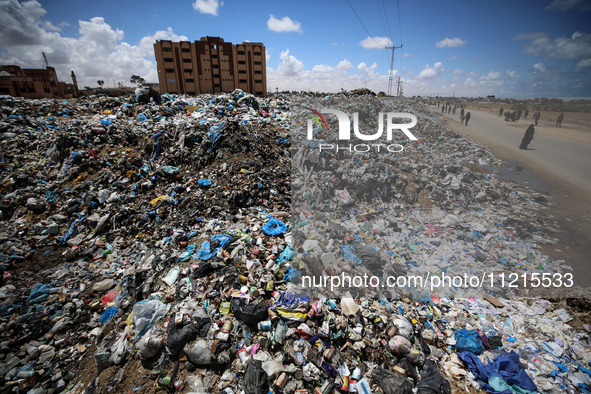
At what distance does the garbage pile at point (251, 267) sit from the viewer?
2488 mm

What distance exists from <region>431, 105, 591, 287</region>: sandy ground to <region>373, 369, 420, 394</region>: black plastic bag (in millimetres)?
3395

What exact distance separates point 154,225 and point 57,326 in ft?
7.26

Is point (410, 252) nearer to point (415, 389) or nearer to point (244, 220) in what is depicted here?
point (415, 389)

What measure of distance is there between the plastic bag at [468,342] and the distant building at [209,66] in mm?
29693

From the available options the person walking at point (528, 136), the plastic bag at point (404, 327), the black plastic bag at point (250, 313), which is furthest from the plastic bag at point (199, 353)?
the person walking at point (528, 136)

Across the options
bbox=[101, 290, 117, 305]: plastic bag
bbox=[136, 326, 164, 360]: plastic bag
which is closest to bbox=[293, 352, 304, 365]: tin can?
bbox=[136, 326, 164, 360]: plastic bag

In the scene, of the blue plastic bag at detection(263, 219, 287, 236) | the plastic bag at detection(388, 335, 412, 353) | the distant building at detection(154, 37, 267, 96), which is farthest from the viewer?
the distant building at detection(154, 37, 267, 96)

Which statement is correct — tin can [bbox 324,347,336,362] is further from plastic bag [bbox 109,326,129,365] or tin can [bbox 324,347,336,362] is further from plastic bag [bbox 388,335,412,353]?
plastic bag [bbox 109,326,129,365]

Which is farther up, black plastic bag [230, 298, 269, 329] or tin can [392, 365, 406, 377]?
black plastic bag [230, 298, 269, 329]

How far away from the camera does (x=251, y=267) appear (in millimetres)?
3396

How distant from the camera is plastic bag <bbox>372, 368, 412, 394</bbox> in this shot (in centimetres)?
224

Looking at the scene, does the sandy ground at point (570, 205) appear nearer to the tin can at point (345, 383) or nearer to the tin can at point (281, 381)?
the tin can at point (345, 383)

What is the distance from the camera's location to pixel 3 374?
8.80 ft

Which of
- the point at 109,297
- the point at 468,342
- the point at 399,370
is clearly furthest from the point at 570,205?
the point at 109,297
